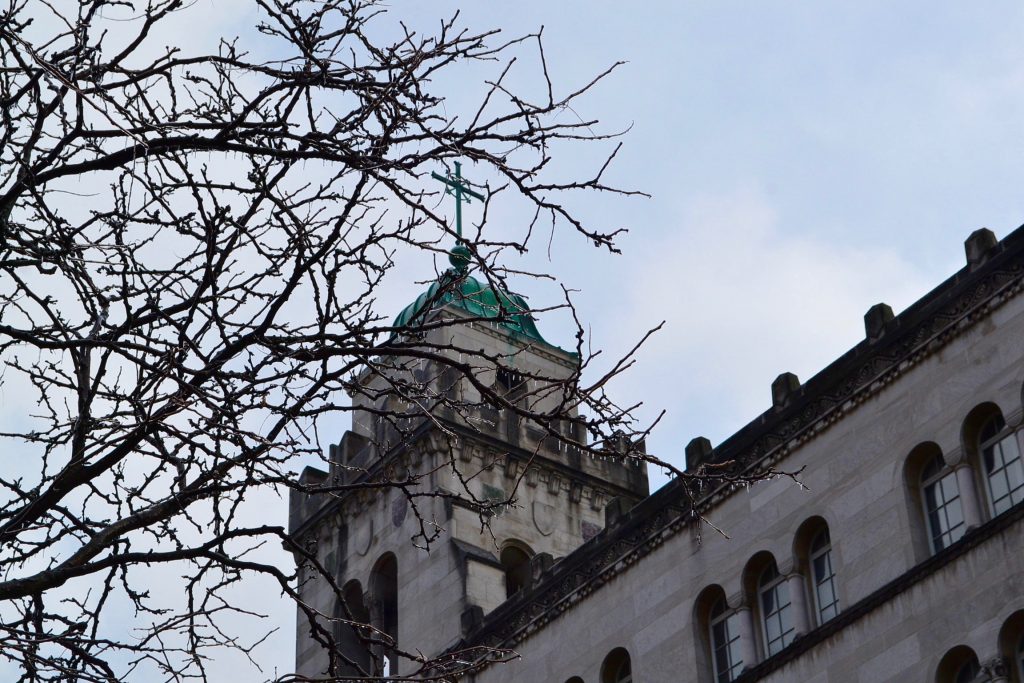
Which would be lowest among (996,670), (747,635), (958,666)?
(996,670)

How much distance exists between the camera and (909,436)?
26.7 m

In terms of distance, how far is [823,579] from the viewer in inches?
1089

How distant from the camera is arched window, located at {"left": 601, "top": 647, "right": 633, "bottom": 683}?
30734mm

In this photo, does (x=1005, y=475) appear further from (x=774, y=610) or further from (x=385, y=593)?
(x=385, y=593)

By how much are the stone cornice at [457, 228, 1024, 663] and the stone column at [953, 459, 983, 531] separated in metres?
2.01

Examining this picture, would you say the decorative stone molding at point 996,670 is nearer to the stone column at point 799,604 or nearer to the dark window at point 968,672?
the dark window at point 968,672

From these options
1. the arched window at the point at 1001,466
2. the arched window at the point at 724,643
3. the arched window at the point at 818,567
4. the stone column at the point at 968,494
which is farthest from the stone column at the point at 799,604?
the arched window at the point at 1001,466

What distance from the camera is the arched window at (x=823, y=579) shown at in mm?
27234

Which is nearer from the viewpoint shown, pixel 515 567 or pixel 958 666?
pixel 958 666

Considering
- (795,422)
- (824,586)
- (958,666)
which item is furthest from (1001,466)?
(795,422)

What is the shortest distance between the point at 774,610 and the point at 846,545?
1729mm

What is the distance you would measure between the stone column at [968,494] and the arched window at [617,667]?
725 centimetres

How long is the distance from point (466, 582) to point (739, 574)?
8637mm

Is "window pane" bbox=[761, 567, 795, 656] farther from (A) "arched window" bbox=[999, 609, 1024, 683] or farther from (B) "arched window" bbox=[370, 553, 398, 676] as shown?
(B) "arched window" bbox=[370, 553, 398, 676]
